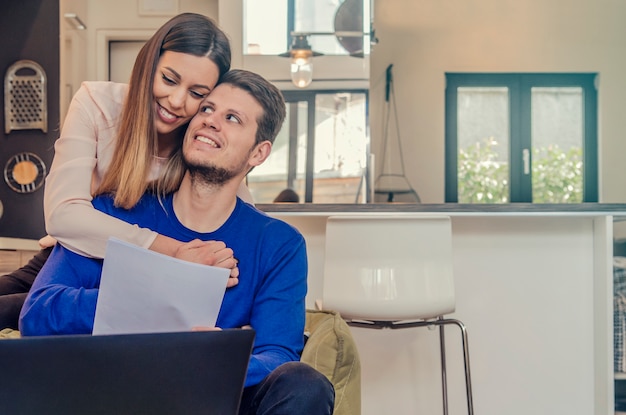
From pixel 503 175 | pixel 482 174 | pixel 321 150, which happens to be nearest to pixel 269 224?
pixel 321 150

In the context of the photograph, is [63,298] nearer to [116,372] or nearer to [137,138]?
[137,138]

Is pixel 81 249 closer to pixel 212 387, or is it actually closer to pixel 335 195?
pixel 212 387

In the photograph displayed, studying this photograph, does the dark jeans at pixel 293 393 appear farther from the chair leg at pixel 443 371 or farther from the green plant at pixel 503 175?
the green plant at pixel 503 175

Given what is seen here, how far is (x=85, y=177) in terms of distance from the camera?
1409 mm

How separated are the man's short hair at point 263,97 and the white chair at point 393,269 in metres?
1.04

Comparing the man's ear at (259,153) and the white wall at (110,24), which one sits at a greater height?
the white wall at (110,24)

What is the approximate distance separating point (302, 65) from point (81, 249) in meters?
3.19

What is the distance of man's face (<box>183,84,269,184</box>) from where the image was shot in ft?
4.48

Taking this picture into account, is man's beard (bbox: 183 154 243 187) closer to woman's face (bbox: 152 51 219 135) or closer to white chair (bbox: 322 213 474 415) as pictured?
woman's face (bbox: 152 51 219 135)

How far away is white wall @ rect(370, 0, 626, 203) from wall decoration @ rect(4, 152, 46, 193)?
3131 millimetres

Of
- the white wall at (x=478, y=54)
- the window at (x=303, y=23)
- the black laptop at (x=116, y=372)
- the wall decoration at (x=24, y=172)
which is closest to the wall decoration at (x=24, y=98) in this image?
the wall decoration at (x=24, y=172)

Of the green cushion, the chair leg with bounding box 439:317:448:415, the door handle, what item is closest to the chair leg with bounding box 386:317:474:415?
the chair leg with bounding box 439:317:448:415

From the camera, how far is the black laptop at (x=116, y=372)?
878mm

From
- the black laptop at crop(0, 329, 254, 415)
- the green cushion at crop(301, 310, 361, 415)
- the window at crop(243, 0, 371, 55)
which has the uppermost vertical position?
the window at crop(243, 0, 371, 55)
